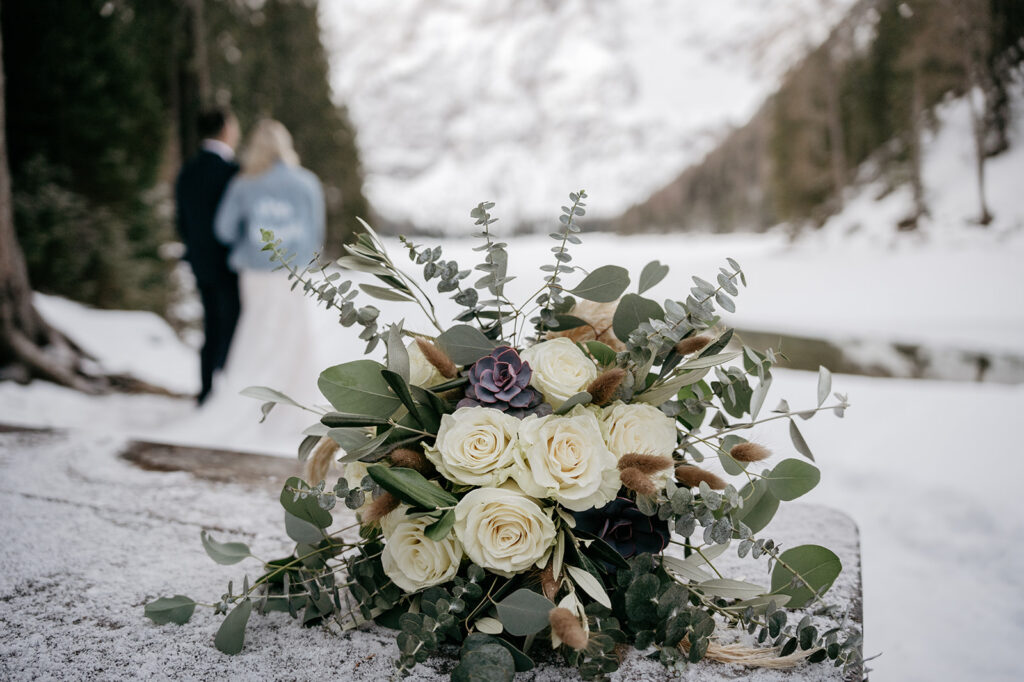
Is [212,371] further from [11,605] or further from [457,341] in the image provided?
[457,341]

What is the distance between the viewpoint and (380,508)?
815 mm

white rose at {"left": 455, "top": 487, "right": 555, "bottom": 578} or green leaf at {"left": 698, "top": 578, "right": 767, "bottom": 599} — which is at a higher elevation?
white rose at {"left": 455, "top": 487, "right": 555, "bottom": 578}

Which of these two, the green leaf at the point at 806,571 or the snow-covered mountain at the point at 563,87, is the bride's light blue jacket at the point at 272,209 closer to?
the snow-covered mountain at the point at 563,87

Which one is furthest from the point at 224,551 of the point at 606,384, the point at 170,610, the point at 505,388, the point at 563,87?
the point at 563,87

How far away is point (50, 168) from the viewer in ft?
17.4

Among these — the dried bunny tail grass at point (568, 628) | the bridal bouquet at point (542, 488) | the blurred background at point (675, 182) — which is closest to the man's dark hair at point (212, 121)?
the blurred background at point (675, 182)

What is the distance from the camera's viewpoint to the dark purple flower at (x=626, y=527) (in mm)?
836

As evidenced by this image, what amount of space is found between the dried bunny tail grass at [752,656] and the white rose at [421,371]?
1.53 ft

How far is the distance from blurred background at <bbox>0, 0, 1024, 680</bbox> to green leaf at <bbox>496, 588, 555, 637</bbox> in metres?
0.40

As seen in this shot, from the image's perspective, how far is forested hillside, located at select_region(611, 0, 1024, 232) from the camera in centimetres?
262

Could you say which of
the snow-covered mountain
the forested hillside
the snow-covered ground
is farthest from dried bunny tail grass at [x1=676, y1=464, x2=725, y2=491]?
the snow-covered mountain

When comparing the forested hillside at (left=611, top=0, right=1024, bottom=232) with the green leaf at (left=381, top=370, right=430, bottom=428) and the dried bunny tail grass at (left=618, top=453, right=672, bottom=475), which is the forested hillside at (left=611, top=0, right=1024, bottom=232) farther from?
the green leaf at (left=381, top=370, right=430, bottom=428)

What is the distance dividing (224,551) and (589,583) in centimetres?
53

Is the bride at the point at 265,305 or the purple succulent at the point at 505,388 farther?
the bride at the point at 265,305
